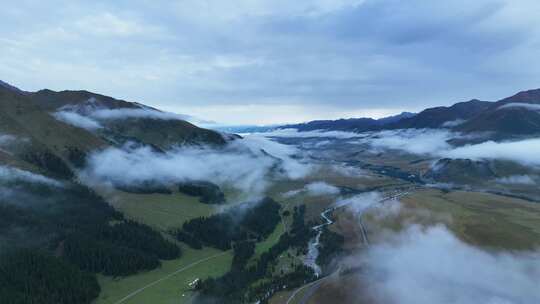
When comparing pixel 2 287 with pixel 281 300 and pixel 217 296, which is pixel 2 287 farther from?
pixel 281 300

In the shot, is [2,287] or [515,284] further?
[515,284]

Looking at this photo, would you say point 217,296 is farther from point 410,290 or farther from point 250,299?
point 410,290

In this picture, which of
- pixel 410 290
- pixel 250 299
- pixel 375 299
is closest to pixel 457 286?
pixel 410 290

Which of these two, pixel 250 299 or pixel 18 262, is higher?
pixel 18 262

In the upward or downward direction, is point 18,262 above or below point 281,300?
above

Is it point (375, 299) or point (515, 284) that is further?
point (515, 284)

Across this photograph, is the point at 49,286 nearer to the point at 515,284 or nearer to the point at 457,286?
the point at 457,286

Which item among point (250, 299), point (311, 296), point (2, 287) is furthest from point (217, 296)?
point (2, 287)
